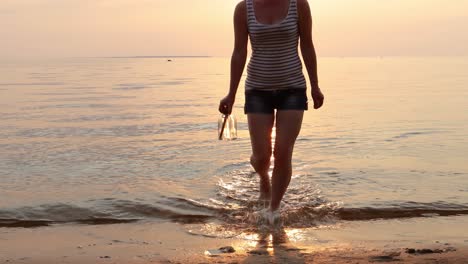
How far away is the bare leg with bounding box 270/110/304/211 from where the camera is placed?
16.7ft

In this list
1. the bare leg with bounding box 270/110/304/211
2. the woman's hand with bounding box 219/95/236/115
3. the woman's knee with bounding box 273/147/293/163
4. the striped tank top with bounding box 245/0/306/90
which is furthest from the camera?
the woman's hand with bounding box 219/95/236/115

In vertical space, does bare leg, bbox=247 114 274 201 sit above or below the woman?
below

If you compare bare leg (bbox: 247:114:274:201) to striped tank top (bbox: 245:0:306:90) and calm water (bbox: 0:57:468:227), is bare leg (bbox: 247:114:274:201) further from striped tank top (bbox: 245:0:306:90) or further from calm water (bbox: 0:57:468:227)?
calm water (bbox: 0:57:468:227)

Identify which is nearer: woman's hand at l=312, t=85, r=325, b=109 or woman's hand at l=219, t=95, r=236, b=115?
woman's hand at l=312, t=85, r=325, b=109

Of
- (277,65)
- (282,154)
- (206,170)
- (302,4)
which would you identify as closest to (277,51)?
(277,65)

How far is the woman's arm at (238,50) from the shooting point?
5105mm

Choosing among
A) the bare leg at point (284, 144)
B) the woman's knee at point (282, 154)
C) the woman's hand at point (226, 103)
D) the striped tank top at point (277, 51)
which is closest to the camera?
the striped tank top at point (277, 51)

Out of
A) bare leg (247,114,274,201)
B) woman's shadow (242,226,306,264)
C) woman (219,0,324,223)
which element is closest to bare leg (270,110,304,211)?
woman (219,0,324,223)

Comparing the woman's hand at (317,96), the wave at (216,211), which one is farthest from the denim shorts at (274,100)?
the wave at (216,211)

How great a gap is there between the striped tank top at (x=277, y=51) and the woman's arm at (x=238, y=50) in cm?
6

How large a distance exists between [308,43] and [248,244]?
5.33 feet

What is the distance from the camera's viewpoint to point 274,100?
16.9ft

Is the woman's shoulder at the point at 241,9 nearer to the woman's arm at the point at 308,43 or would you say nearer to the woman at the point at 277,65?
the woman at the point at 277,65

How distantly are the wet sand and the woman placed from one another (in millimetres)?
683
